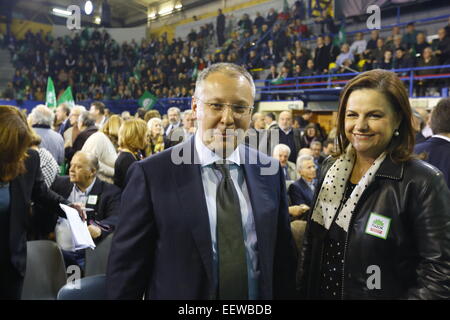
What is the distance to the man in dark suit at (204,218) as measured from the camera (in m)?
1.03

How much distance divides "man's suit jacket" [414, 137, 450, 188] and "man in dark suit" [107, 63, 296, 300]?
1527 mm

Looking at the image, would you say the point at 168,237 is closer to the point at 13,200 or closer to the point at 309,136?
the point at 13,200

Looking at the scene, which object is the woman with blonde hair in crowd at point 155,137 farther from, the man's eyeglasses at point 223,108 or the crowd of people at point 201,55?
the crowd of people at point 201,55

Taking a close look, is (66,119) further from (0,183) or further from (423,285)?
(423,285)

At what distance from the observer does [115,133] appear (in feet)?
11.8

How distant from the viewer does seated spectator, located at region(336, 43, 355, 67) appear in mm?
8250

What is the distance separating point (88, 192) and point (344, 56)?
745 cm

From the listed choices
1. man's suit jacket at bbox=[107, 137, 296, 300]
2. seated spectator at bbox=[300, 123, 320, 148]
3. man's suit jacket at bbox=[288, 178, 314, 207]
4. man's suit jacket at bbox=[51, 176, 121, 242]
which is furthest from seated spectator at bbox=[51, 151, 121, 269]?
seated spectator at bbox=[300, 123, 320, 148]

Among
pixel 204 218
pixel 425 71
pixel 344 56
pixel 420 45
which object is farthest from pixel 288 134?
pixel 344 56

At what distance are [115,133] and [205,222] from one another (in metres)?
2.81

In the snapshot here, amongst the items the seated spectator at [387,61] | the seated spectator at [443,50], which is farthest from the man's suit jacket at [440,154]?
the seated spectator at [387,61]

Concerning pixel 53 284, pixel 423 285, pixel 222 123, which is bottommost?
pixel 53 284

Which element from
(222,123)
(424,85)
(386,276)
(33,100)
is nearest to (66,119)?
(222,123)

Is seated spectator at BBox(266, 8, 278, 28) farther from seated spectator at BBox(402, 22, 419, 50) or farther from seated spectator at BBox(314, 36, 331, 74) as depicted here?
seated spectator at BBox(402, 22, 419, 50)
